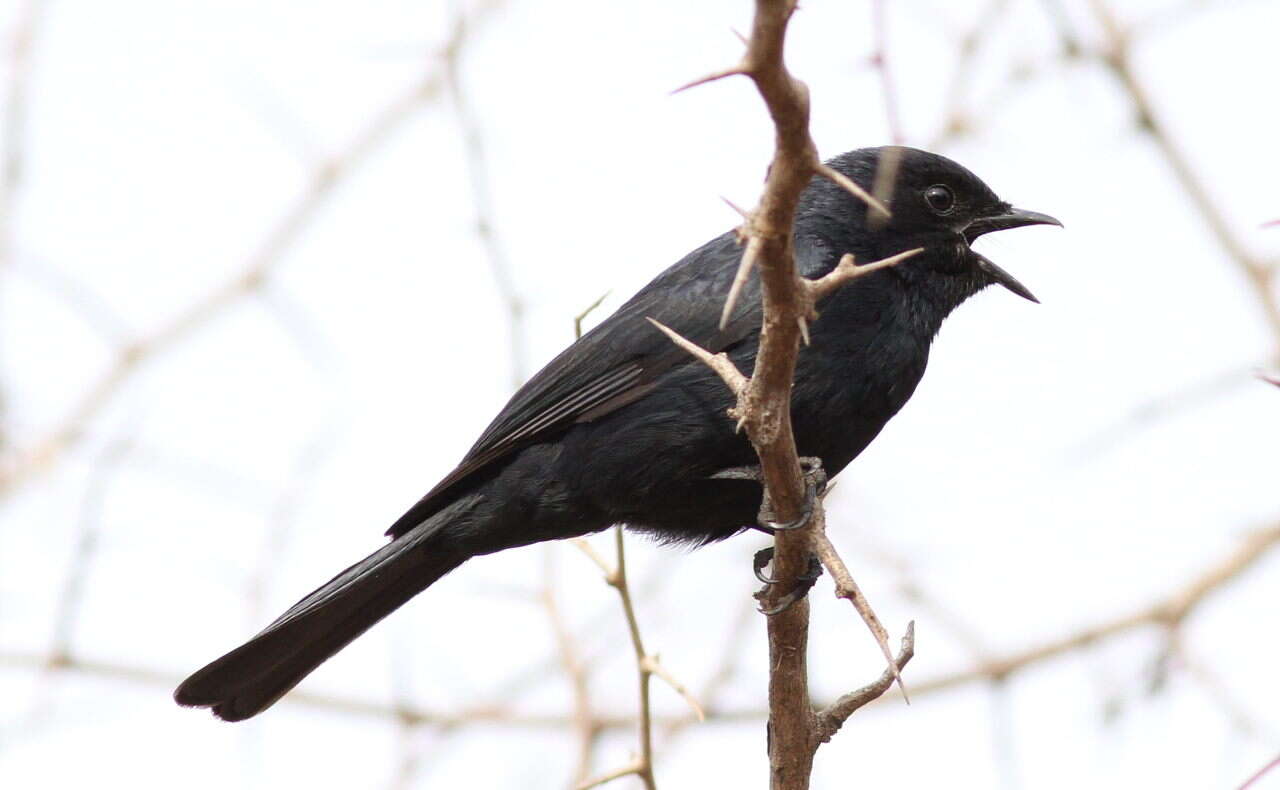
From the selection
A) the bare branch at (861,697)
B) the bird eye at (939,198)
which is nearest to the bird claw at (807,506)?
the bare branch at (861,697)

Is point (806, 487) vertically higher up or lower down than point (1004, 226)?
lower down

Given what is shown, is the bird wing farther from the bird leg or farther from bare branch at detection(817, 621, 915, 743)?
bare branch at detection(817, 621, 915, 743)

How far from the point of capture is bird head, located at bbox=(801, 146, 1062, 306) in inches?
186

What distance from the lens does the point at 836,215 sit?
477 centimetres

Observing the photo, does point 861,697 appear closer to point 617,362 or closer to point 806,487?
point 806,487

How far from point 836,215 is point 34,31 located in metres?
2.98

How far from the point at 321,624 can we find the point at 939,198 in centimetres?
240

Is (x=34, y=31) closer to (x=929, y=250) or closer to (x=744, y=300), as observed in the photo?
(x=744, y=300)

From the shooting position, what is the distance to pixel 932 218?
4.89 m

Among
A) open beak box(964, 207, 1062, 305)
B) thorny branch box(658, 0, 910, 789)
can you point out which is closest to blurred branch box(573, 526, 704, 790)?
thorny branch box(658, 0, 910, 789)

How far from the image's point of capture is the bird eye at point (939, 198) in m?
4.90

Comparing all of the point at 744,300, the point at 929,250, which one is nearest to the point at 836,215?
the point at 929,250

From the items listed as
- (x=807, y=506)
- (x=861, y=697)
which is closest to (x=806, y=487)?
(x=807, y=506)

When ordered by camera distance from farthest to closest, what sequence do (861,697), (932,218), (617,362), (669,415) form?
1. (932,218)
2. (617,362)
3. (669,415)
4. (861,697)
